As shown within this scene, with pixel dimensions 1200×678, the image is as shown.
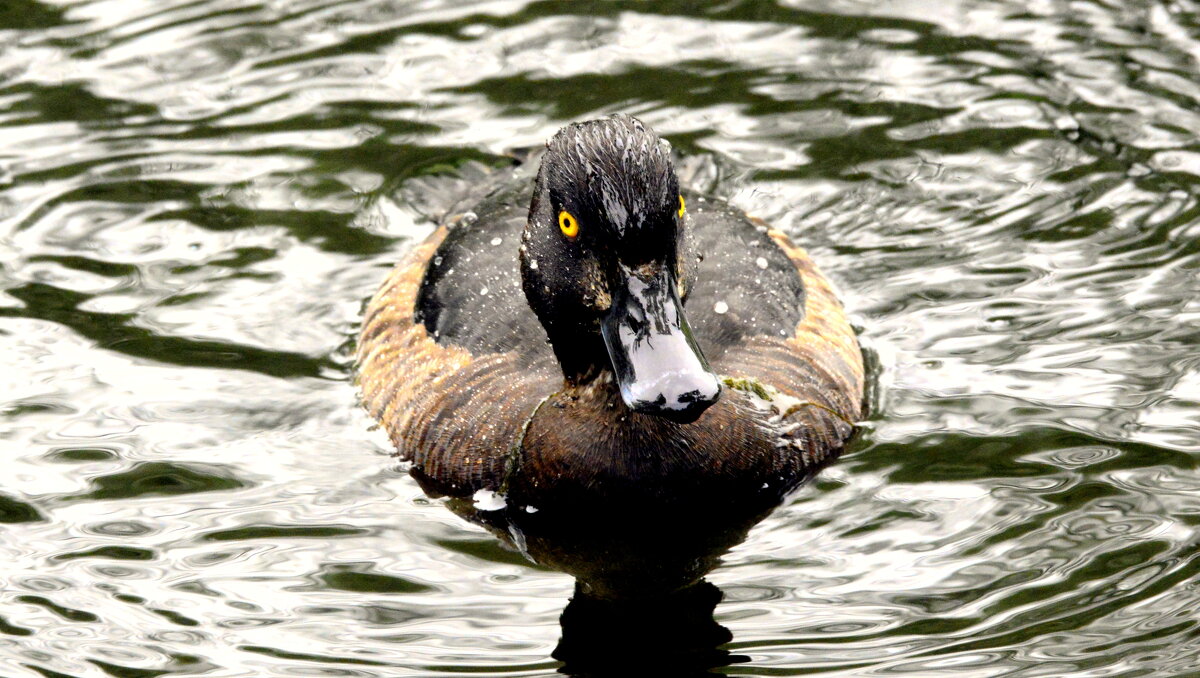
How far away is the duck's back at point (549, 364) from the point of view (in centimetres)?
802

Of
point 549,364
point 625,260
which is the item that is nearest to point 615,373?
point 625,260

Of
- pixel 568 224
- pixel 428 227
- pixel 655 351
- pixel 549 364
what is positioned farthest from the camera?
pixel 428 227

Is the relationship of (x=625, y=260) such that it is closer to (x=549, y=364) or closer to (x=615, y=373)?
(x=615, y=373)

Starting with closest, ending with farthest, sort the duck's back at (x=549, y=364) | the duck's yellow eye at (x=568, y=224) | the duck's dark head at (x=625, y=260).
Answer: the duck's dark head at (x=625, y=260) < the duck's yellow eye at (x=568, y=224) < the duck's back at (x=549, y=364)

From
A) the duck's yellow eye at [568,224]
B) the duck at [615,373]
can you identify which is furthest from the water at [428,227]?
the duck's yellow eye at [568,224]

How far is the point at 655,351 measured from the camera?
714 cm

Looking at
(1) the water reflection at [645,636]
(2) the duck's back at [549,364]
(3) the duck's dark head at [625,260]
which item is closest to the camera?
(1) the water reflection at [645,636]

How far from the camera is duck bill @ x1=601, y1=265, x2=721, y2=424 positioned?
23.0 ft

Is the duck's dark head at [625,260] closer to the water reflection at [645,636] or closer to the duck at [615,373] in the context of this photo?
the duck at [615,373]

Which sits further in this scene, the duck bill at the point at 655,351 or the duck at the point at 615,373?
the duck at the point at 615,373

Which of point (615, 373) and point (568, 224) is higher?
point (568, 224)

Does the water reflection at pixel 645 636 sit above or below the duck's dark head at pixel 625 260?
below

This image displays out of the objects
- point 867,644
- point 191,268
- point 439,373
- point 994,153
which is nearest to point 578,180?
point 439,373

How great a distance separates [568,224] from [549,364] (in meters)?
1.05
